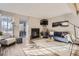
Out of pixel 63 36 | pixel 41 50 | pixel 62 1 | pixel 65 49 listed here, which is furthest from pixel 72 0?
pixel 41 50

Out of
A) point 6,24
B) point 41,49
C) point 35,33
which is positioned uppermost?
point 6,24

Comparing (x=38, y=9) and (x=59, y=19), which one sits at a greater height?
(x=38, y=9)

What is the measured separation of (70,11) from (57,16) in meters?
0.24

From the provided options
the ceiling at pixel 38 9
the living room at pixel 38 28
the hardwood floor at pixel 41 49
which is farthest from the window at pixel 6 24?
the hardwood floor at pixel 41 49

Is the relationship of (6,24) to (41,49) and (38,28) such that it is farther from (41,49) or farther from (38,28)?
(41,49)

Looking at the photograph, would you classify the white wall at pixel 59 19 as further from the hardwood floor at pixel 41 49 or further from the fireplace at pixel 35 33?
the hardwood floor at pixel 41 49

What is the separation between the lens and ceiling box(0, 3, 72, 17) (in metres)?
2.09

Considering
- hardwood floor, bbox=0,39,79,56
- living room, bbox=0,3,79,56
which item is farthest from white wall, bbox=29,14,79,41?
hardwood floor, bbox=0,39,79,56

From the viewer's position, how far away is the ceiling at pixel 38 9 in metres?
2.09

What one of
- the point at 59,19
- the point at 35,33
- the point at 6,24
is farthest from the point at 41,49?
the point at 6,24

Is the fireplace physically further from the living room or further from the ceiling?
the ceiling

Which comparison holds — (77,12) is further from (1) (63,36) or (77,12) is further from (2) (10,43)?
(2) (10,43)

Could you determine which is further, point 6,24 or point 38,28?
point 38,28

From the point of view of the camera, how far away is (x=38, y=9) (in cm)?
215
